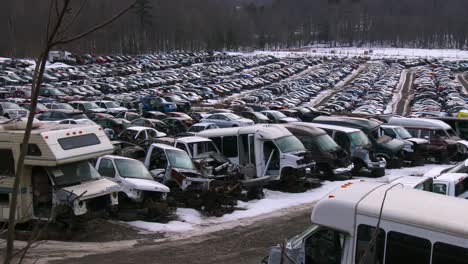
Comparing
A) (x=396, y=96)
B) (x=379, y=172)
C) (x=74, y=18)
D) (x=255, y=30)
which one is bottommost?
(x=396, y=96)

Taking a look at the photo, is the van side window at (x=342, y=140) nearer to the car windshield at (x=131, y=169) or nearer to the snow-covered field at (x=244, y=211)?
the snow-covered field at (x=244, y=211)

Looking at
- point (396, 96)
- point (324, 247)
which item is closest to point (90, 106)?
point (324, 247)

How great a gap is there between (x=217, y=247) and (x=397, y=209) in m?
5.81

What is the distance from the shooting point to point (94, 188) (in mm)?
11766

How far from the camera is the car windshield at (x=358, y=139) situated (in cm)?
1977

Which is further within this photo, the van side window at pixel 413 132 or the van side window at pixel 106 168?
the van side window at pixel 413 132

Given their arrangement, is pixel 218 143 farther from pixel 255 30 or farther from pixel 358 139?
pixel 255 30

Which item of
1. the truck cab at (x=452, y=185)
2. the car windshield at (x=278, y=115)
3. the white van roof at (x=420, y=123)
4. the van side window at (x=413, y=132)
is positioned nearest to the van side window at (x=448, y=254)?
the truck cab at (x=452, y=185)

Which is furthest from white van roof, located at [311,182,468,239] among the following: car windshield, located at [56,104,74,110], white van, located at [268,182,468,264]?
car windshield, located at [56,104,74,110]

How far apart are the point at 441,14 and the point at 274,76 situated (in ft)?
451

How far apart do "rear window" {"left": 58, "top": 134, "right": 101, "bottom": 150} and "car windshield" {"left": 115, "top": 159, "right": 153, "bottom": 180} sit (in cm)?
144

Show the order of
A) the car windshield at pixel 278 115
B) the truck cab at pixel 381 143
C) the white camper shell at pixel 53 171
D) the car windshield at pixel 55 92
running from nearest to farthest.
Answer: the white camper shell at pixel 53 171
the truck cab at pixel 381 143
the car windshield at pixel 278 115
the car windshield at pixel 55 92

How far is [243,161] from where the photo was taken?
17266 mm

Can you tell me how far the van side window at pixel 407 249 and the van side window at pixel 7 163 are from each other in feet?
28.8
